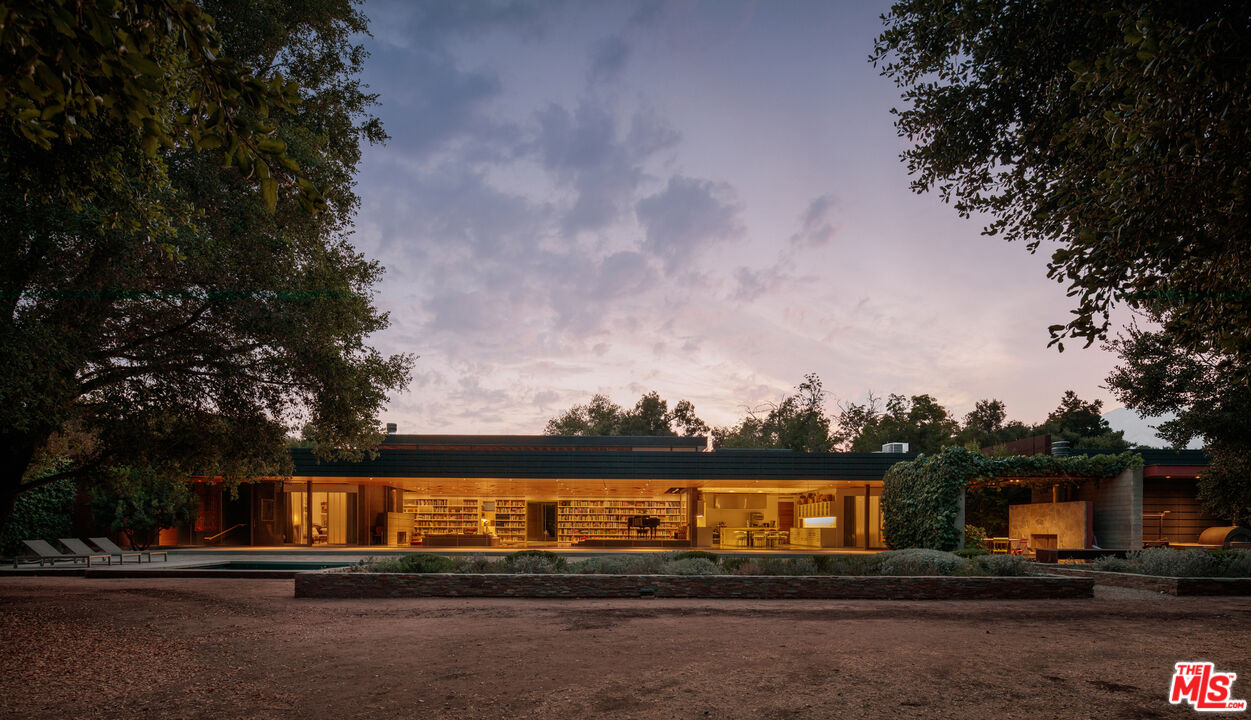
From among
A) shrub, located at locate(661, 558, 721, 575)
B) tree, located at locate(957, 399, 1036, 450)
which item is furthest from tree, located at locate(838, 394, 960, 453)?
shrub, located at locate(661, 558, 721, 575)

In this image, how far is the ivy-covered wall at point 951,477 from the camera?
1898 cm

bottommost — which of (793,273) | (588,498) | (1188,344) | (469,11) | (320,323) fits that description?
(588,498)

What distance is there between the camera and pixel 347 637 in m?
7.85

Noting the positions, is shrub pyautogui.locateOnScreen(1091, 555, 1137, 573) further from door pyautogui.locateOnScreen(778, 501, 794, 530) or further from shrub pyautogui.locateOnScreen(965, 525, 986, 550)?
door pyautogui.locateOnScreen(778, 501, 794, 530)

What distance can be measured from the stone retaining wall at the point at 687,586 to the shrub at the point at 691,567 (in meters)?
0.32

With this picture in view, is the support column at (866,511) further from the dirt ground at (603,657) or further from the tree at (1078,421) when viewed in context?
the tree at (1078,421)

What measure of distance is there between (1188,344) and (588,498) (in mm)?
21625

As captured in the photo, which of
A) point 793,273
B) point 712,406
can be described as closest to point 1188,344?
point 793,273

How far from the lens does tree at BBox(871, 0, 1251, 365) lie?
434cm

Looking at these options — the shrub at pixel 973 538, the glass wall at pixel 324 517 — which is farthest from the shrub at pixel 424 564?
the shrub at pixel 973 538

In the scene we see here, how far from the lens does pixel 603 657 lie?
6.78 meters

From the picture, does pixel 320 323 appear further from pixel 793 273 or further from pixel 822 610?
pixel 793 273

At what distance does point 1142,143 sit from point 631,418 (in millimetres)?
57630

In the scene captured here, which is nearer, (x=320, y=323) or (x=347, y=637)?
(x=347, y=637)
